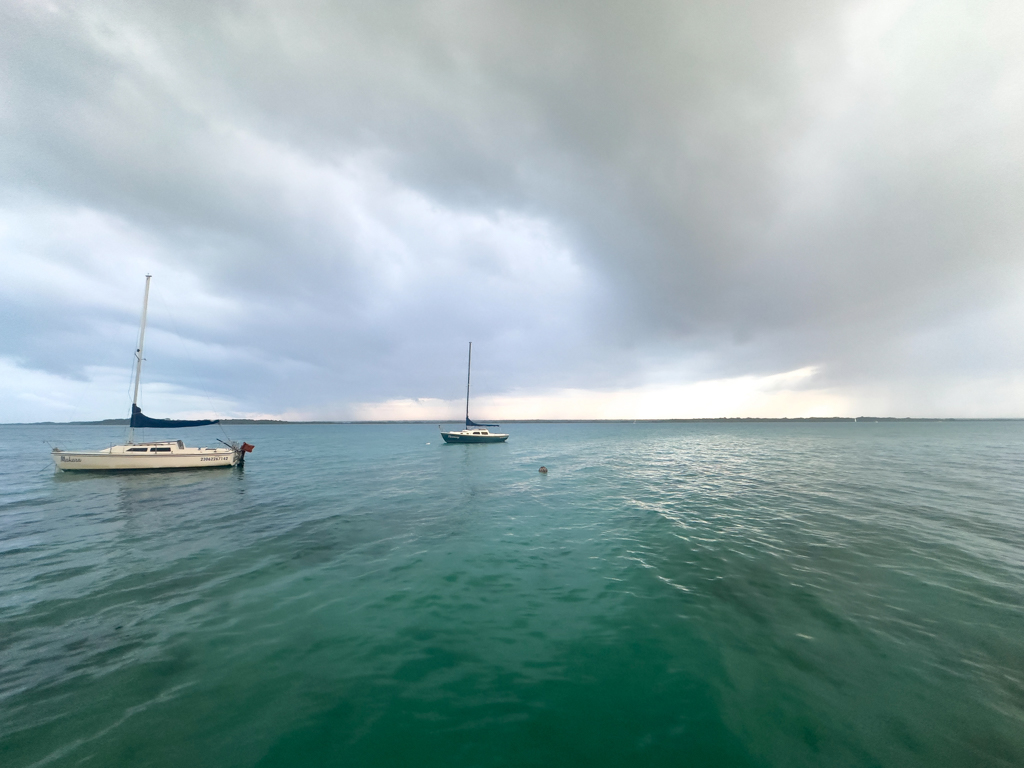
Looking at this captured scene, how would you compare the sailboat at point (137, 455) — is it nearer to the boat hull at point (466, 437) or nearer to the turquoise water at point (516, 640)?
the turquoise water at point (516, 640)

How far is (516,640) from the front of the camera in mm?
9062

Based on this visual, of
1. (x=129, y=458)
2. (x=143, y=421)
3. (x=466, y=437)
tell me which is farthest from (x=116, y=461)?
(x=466, y=437)

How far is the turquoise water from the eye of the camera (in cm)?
612

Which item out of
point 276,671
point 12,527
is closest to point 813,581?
point 276,671

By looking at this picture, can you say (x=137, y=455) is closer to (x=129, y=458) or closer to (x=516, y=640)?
(x=129, y=458)

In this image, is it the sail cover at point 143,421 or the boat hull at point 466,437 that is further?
the boat hull at point 466,437

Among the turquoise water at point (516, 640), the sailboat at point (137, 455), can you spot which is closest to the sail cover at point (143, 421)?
the sailboat at point (137, 455)

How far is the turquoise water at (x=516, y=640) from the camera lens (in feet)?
20.1

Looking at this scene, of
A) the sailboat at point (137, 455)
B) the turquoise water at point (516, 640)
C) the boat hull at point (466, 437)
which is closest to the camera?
the turquoise water at point (516, 640)

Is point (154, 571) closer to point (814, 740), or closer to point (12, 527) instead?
point (12, 527)

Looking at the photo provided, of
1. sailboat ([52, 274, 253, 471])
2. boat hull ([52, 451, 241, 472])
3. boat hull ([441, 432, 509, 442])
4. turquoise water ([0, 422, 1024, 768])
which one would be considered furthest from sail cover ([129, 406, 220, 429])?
boat hull ([441, 432, 509, 442])

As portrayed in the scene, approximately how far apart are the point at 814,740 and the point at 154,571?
19.8 meters

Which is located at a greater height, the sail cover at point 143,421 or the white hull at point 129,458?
the sail cover at point 143,421

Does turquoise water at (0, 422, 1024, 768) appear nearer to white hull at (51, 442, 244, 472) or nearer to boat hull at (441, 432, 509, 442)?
white hull at (51, 442, 244, 472)
